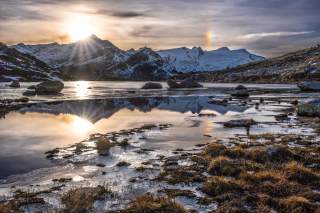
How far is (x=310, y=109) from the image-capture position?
51.0 meters

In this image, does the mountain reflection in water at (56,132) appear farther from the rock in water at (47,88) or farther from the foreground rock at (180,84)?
the foreground rock at (180,84)

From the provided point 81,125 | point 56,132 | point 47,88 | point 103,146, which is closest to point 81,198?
point 103,146

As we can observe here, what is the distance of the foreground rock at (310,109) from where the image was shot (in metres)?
49.6

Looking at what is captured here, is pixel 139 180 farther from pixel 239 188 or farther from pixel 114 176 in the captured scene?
pixel 239 188

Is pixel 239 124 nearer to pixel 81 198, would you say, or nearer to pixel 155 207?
pixel 155 207

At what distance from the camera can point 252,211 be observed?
15109 mm

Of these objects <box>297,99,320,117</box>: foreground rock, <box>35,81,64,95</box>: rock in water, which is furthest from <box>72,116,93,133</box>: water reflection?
<box>35,81,64,95</box>: rock in water

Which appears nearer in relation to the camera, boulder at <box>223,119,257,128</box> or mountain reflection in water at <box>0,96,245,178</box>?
mountain reflection in water at <box>0,96,245,178</box>

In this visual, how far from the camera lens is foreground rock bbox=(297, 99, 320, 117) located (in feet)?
163

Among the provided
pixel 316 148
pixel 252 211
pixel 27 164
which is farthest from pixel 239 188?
pixel 27 164

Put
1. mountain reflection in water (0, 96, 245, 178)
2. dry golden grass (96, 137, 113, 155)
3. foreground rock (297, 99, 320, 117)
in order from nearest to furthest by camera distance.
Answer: mountain reflection in water (0, 96, 245, 178)
dry golden grass (96, 137, 113, 155)
foreground rock (297, 99, 320, 117)

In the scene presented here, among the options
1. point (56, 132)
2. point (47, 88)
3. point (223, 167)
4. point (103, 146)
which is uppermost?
point (47, 88)

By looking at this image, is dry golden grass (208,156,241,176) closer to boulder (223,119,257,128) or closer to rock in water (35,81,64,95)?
boulder (223,119,257,128)

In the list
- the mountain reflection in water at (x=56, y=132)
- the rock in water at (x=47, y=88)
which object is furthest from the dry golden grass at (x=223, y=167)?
the rock in water at (x=47, y=88)
